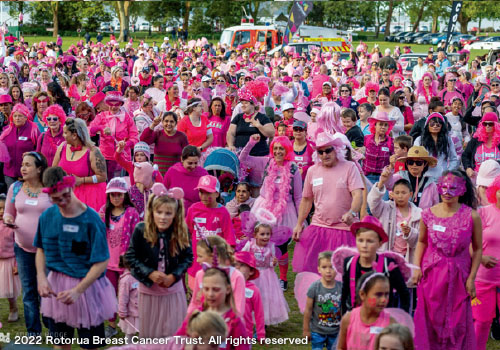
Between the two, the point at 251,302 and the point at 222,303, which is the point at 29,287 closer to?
the point at 251,302

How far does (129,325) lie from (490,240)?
3.08m

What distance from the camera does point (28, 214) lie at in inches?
249

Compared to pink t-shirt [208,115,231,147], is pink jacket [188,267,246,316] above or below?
below

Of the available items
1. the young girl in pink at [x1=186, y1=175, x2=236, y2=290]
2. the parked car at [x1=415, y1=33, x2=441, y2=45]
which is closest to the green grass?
the young girl in pink at [x1=186, y1=175, x2=236, y2=290]

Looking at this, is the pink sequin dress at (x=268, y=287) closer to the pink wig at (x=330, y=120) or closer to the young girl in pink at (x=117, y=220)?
the young girl in pink at (x=117, y=220)

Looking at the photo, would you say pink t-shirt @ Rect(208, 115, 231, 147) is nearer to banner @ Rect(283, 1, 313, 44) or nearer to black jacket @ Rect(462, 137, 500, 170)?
black jacket @ Rect(462, 137, 500, 170)

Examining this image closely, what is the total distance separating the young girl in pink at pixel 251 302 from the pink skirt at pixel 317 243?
2.88ft

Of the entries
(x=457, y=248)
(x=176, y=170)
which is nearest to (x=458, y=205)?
(x=457, y=248)

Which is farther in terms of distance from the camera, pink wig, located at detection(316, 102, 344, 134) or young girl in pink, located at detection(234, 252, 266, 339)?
pink wig, located at detection(316, 102, 344, 134)

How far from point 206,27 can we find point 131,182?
2897 inches

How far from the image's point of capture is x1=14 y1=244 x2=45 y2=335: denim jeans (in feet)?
21.3

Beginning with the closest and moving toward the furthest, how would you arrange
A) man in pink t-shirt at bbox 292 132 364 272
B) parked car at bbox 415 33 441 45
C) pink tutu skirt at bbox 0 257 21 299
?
man in pink t-shirt at bbox 292 132 364 272 → pink tutu skirt at bbox 0 257 21 299 → parked car at bbox 415 33 441 45

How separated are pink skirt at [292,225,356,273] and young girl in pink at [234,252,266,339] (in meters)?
0.88

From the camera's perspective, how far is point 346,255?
5.62 metres
